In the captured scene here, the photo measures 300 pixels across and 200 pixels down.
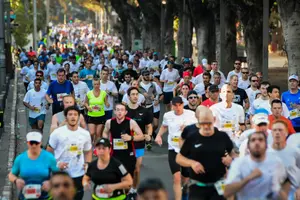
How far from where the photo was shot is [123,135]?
13047mm

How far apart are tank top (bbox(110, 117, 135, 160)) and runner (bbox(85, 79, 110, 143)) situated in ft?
16.6

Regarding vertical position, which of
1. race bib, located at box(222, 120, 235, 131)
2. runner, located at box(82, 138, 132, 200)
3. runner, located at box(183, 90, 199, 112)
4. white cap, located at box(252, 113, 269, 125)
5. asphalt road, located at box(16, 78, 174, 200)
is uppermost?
runner, located at box(183, 90, 199, 112)

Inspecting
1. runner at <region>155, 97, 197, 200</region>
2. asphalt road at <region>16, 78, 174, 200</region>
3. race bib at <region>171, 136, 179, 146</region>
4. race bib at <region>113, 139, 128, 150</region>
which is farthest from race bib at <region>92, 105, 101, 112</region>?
race bib at <region>113, 139, 128, 150</region>

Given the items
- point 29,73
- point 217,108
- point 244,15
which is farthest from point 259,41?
point 217,108

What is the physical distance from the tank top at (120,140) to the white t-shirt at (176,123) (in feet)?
2.00

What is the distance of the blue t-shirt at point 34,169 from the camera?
10.4 meters

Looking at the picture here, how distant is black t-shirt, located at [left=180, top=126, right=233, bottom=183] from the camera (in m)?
10.2

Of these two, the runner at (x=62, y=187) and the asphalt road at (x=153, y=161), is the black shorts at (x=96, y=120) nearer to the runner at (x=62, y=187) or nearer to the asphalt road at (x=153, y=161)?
the asphalt road at (x=153, y=161)

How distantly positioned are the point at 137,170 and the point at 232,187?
5.18 meters

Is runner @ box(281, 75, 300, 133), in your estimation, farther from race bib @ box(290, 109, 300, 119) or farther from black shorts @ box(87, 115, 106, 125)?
black shorts @ box(87, 115, 106, 125)

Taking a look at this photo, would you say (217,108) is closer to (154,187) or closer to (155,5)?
(154,187)

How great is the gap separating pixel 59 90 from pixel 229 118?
19.4 feet

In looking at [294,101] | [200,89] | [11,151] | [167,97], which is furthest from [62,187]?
[167,97]

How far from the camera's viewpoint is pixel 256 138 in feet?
28.3
